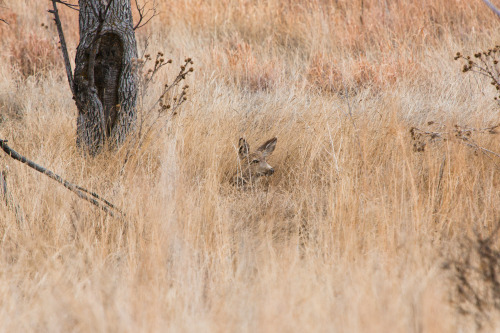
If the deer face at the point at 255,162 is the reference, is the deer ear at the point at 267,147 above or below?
above

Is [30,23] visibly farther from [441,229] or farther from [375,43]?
[441,229]

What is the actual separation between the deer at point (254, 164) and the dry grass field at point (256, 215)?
13 cm

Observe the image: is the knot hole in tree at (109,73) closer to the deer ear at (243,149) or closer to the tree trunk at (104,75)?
the tree trunk at (104,75)

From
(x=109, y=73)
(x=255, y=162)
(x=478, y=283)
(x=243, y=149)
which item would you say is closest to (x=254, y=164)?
(x=255, y=162)

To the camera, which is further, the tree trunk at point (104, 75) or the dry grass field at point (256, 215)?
the tree trunk at point (104, 75)

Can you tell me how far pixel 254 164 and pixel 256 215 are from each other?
56cm

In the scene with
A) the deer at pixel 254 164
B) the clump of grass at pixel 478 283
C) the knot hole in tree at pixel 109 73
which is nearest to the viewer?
the clump of grass at pixel 478 283

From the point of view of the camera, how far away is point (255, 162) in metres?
3.40

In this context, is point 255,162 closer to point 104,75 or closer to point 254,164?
point 254,164

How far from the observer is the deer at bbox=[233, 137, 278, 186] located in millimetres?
3367

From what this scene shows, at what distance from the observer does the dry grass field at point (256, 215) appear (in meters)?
1.89

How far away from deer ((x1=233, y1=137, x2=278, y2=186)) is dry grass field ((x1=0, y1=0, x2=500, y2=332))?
13 cm

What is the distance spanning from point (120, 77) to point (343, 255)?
87.3 inches

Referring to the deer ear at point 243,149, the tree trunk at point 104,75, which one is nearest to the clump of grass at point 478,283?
the deer ear at point 243,149
